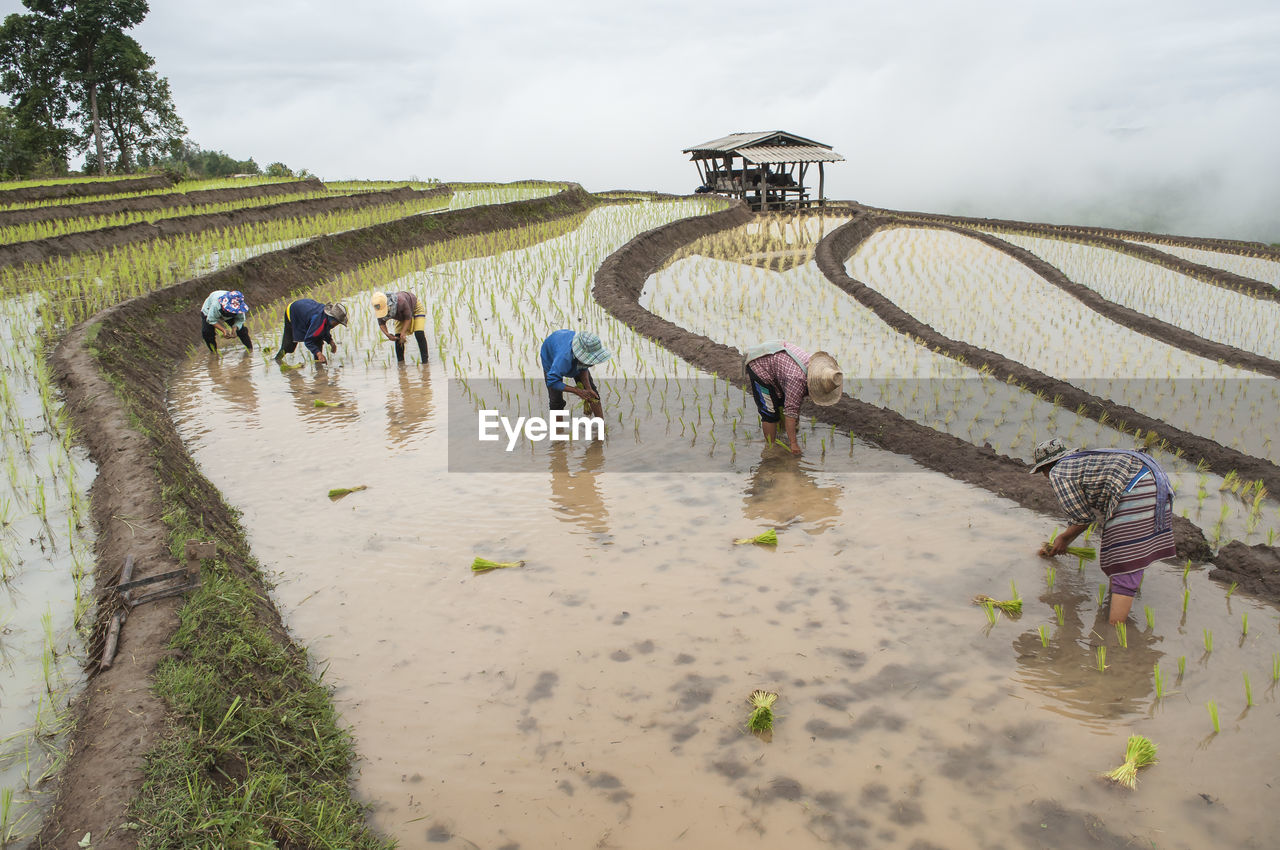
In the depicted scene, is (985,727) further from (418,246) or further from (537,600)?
(418,246)

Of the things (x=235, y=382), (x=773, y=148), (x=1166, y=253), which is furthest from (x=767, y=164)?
(x=235, y=382)

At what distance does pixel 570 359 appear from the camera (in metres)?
5.39

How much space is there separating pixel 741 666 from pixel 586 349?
9.07 feet

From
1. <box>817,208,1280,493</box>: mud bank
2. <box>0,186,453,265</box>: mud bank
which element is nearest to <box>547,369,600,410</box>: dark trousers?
<box>817,208,1280,493</box>: mud bank

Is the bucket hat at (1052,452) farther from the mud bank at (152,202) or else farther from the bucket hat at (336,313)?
the mud bank at (152,202)

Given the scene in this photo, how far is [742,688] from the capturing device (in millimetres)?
3047

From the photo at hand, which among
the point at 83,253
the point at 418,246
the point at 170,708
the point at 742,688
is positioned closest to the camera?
the point at 170,708

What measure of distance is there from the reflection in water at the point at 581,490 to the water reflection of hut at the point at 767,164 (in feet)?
58.4

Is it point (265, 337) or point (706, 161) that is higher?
point (706, 161)

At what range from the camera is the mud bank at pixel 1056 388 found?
4.94 m

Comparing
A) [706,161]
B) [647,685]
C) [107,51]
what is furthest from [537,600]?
[107,51]

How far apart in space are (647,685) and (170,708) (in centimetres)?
164

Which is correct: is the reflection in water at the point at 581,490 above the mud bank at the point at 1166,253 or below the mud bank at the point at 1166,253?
below

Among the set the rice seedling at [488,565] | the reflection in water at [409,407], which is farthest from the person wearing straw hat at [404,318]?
the rice seedling at [488,565]
